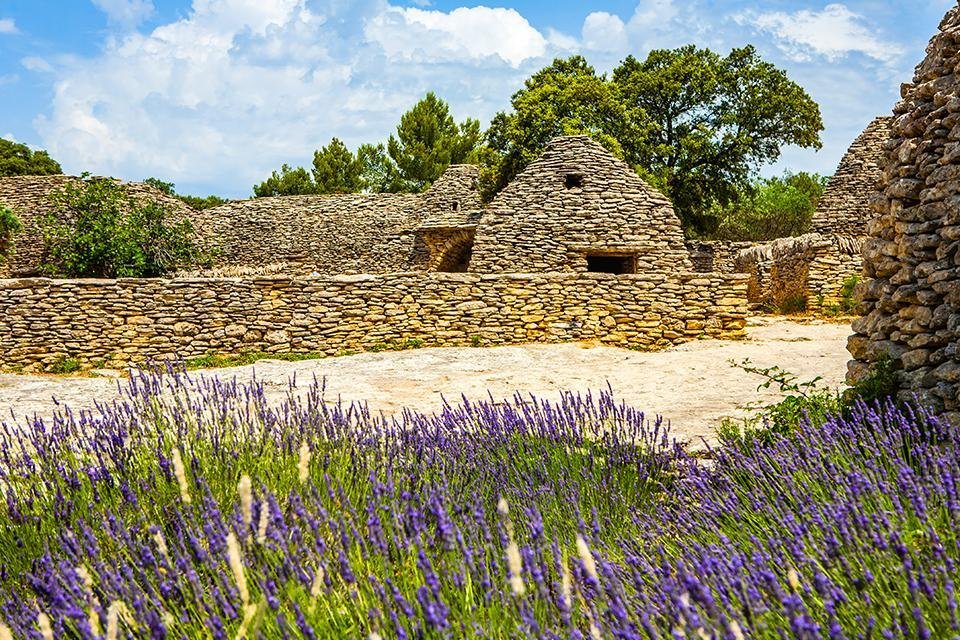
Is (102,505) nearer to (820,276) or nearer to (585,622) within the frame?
(585,622)

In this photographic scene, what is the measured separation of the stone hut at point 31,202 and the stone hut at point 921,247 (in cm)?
2108

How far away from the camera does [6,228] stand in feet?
62.1

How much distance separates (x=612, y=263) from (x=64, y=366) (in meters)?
10.6

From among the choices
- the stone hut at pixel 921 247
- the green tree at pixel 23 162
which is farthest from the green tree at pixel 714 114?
the green tree at pixel 23 162

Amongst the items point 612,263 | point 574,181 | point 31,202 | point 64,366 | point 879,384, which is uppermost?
point 31,202

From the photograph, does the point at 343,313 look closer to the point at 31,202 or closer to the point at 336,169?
the point at 31,202

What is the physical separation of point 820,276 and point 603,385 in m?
8.60

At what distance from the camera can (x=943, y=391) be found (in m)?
3.74

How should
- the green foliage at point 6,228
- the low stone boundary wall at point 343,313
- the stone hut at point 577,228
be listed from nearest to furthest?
1. the low stone boundary wall at point 343,313
2. the stone hut at point 577,228
3. the green foliage at point 6,228

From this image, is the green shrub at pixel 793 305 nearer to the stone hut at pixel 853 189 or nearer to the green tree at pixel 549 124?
the stone hut at pixel 853 189

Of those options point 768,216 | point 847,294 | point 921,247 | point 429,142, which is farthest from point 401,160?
point 921,247

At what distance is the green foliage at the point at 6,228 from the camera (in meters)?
18.4

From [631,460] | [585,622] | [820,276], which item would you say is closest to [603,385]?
[631,460]

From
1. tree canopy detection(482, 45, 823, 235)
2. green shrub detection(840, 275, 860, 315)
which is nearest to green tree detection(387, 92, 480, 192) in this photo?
tree canopy detection(482, 45, 823, 235)
